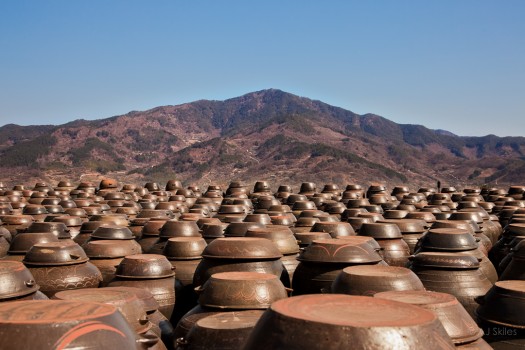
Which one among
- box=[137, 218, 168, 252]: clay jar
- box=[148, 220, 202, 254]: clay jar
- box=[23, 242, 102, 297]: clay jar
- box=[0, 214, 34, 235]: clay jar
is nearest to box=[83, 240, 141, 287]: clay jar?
box=[23, 242, 102, 297]: clay jar

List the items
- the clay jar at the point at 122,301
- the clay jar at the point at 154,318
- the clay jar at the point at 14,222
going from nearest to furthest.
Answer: the clay jar at the point at 122,301 < the clay jar at the point at 154,318 < the clay jar at the point at 14,222

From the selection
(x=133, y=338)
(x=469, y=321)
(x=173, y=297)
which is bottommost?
(x=173, y=297)

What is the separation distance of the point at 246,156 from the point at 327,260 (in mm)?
57415

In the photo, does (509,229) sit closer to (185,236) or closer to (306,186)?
(185,236)

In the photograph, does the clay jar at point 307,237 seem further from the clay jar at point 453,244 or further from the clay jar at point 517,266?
the clay jar at point 517,266

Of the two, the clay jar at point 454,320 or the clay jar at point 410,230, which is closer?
the clay jar at point 454,320

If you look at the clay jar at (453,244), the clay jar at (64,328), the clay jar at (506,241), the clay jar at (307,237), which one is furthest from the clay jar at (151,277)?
the clay jar at (506,241)

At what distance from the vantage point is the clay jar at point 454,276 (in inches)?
331

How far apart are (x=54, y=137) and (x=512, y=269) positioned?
248 ft

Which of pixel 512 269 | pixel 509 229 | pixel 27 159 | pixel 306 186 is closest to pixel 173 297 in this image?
pixel 512 269

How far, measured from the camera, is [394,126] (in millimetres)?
122125

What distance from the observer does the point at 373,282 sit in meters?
6.73

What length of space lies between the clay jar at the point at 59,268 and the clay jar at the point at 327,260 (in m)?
3.39

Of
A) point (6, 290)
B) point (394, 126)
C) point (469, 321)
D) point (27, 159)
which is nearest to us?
point (469, 321)
